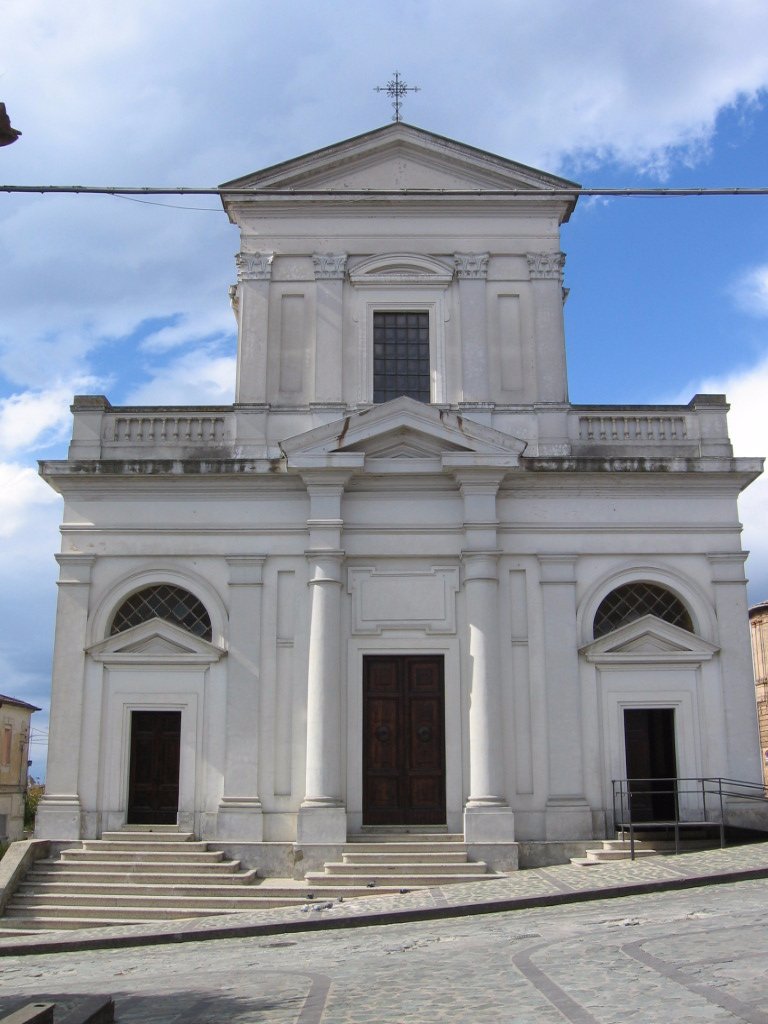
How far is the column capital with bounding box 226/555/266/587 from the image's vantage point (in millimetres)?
17703

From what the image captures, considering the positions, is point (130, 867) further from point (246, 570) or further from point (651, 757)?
point (651, 757)

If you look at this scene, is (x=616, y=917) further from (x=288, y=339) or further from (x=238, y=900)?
(x=288, y=339)

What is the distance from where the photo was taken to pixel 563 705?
17250 mm

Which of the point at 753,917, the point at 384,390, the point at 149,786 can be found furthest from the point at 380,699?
the point at 753,917

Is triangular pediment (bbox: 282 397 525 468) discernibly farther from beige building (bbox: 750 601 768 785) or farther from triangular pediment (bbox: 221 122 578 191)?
beige building (bbox: 750 601 768 785)

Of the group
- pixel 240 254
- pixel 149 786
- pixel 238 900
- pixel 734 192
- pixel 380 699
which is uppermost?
pixel 240 254

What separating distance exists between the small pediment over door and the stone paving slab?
4.44 meters

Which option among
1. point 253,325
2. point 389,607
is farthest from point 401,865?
point 253,325

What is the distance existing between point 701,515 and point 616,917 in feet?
27.1

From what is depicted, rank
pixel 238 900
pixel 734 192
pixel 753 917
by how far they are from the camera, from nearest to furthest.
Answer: pixel 734 192 < pixel 753 917 < pixel 238 900

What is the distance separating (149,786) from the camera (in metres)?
17.3

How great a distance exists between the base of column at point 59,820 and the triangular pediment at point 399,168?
11135mm

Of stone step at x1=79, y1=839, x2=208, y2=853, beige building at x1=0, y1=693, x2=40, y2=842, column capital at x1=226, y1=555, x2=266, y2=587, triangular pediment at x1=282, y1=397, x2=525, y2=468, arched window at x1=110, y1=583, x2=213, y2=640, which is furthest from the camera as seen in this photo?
beige building at x1=0, y1=693, x2=40, y2=842

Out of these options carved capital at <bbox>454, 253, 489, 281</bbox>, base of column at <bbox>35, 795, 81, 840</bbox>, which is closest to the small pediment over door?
base of column at <bbox>35, 795, 81, 840</bbox>
